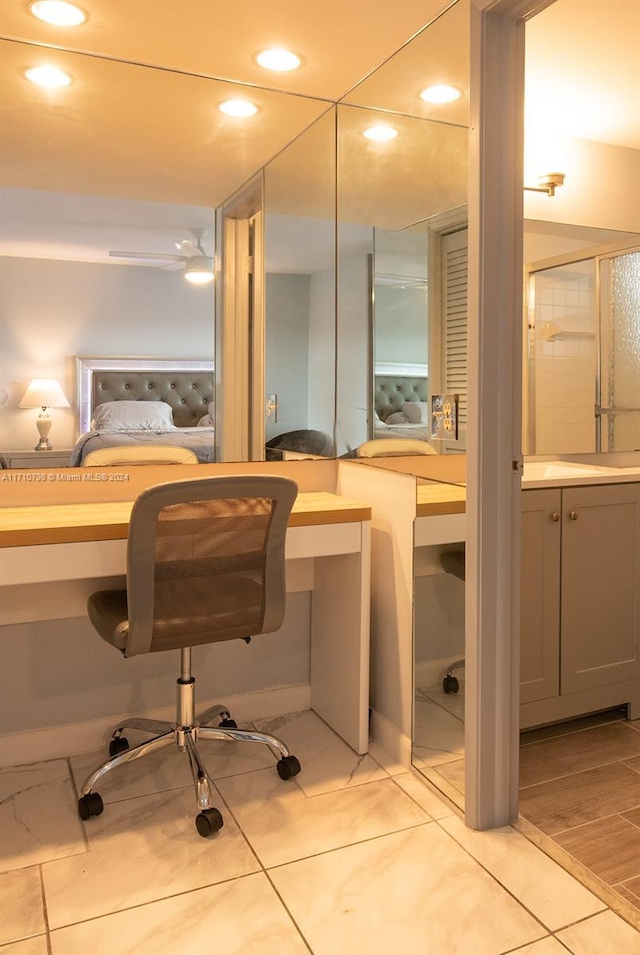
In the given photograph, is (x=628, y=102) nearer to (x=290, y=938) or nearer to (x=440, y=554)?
(x=440, y=554)

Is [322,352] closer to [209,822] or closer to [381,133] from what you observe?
[381,133]

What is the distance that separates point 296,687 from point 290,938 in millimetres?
1236

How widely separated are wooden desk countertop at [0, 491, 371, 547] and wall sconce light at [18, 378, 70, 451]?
0.22 metres

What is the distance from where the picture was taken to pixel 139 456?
260cm

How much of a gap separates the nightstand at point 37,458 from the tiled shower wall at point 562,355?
70.7 inches

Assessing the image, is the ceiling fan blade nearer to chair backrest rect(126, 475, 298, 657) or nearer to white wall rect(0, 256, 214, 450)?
white wall rect(0, 256, 214, 450)

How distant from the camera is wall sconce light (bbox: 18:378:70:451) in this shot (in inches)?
94.8

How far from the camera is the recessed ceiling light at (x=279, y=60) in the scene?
2393mm

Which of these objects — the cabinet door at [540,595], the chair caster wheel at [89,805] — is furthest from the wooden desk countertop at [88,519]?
the chair caster wheel at [89,805]

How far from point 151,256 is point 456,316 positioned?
3.50ft

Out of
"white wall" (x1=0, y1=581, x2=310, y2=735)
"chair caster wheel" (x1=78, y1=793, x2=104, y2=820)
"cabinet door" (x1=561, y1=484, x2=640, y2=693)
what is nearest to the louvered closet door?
"cabinet door" (x1=561, y1=484, x2=640, y2=693)

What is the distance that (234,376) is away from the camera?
2758 millimetres

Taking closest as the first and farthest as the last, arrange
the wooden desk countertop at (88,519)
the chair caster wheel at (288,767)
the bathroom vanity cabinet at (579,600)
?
the wooden desk countertop at (88,519) → the chair caster wheel at (288,767) → the bathroom vanity cabinet at (579,600)

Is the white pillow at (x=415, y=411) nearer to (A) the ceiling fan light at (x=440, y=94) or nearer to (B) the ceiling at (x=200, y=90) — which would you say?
(B) the ceiling at (x=200, y=90)
